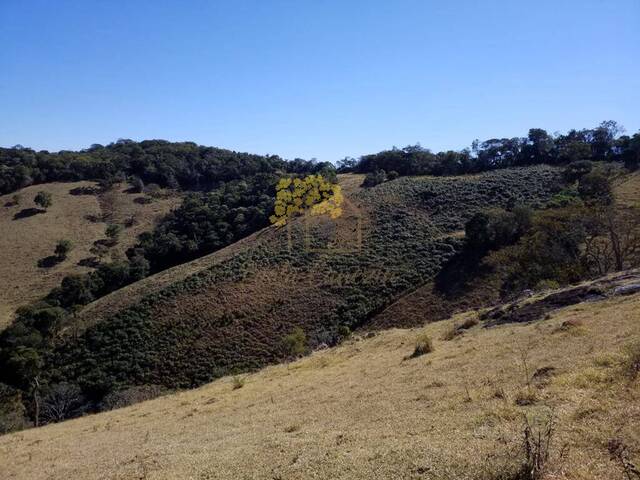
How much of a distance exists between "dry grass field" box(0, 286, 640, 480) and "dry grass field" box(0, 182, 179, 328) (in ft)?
128

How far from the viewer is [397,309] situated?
35688 millimetres

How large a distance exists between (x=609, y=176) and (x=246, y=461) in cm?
5536

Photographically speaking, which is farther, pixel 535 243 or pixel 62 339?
pixel 62 339

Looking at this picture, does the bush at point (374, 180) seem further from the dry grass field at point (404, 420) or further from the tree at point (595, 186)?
the dry grass field at point (404, 420)

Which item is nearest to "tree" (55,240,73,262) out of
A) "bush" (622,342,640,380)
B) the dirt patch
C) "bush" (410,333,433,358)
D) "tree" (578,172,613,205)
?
"bush" (410,333,433,358)

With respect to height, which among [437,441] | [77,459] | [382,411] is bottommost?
[77,459]

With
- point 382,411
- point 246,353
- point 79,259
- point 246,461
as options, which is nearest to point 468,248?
point 246,353

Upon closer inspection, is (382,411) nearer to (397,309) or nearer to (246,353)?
(246,353)

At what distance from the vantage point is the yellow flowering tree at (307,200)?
53031 millimetres

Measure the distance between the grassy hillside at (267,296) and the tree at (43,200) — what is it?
33411 mm

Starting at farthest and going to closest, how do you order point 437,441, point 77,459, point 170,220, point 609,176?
point 170,220, point 609,176, point 77,459, point 437,441

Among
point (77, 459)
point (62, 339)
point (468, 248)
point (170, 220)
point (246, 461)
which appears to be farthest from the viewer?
→ point (170, 220)

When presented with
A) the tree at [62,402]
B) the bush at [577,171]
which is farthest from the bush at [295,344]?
the bush at [577,171]

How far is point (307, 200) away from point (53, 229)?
36.9 m
